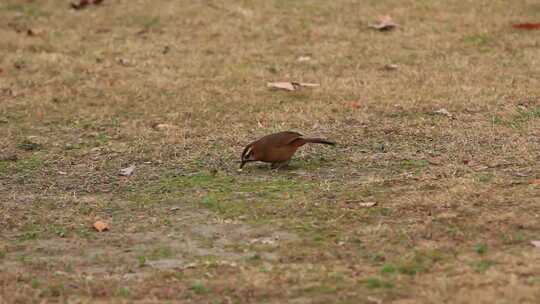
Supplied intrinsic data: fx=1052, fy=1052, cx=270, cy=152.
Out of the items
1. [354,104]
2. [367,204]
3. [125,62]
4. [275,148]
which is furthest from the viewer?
[125,62]

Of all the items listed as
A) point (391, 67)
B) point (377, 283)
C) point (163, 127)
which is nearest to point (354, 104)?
point (391, 67)

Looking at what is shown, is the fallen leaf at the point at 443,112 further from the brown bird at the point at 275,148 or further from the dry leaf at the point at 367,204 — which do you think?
the dry leaf at the point at 367,204

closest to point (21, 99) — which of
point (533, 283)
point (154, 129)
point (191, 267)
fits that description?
point (154, 129)

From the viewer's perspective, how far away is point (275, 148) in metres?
6.12

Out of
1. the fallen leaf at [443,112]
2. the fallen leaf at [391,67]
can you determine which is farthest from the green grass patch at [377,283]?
the fallen leaf at [391,67]

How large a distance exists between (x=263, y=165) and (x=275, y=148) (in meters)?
0.37

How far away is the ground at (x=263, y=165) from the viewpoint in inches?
181

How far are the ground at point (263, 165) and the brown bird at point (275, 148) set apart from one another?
0.39 ft

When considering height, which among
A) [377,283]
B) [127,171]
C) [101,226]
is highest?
[377,283]

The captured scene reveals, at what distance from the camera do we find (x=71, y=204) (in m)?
5.79

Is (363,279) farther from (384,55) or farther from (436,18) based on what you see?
(436,18)

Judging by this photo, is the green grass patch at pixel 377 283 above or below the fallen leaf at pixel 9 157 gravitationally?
above

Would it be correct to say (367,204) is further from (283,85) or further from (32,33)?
(32,33)

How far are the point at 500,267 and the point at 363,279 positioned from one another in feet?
1.96
